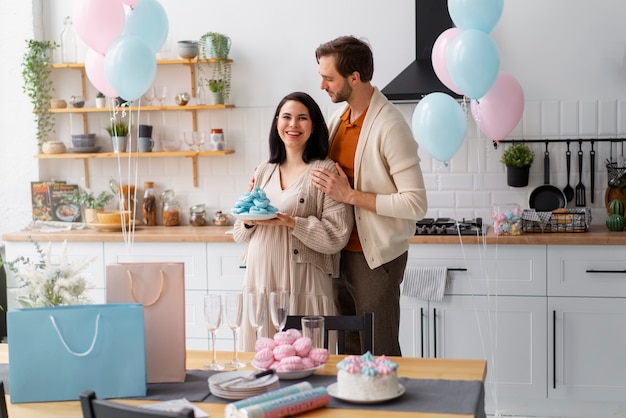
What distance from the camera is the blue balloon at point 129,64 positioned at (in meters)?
3.49

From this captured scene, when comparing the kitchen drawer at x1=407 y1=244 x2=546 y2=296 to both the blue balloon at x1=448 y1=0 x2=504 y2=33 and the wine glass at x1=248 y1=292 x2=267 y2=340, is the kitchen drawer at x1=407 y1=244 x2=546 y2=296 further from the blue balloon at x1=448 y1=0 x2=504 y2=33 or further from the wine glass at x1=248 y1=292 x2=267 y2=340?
the wine glass at x1=248 y1=292 x2=267 y2=340

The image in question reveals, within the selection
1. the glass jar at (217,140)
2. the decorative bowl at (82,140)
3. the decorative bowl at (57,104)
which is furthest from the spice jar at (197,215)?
the decorative bowl at (57,104)

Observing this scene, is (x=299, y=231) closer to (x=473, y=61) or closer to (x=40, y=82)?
(x=473, y=61)

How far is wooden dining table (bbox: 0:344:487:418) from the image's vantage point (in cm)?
213

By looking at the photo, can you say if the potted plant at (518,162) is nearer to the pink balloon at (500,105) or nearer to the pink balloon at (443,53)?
the pink balloon at (500,105)

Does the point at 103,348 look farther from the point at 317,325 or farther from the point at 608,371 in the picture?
the point at 608,371

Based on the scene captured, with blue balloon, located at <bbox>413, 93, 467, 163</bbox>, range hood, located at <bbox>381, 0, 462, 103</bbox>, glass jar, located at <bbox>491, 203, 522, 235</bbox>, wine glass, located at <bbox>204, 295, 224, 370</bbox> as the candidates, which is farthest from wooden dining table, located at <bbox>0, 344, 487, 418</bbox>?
range hood, located at <bbox>381, 0, 462, 103</bbox>

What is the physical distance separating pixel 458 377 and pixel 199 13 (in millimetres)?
3502

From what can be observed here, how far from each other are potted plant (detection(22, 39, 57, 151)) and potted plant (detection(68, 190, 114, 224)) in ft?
1.34

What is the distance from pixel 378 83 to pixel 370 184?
6.17 ft

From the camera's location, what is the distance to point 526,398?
453 centimetres

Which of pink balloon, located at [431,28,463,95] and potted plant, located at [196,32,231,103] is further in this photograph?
potted plant, located at [196,32,231,103]

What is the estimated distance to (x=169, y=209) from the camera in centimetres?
536

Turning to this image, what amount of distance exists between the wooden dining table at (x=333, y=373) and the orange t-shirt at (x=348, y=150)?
871 millimetres
